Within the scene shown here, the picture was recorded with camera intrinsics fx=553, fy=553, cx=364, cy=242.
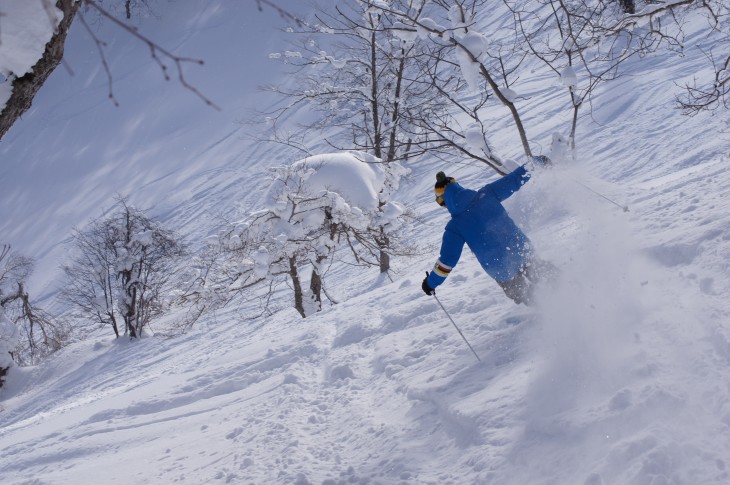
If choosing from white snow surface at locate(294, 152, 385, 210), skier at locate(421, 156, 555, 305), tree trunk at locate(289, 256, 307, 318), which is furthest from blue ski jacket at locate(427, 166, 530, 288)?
tree trunk at locate(289, 256, 307, 318)

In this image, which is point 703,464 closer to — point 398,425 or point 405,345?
point 398,425

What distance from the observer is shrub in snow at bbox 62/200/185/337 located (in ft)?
82.9

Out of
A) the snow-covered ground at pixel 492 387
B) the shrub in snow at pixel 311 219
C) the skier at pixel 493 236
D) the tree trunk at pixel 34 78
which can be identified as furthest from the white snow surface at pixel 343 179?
the tree trunk at pixel 34 78

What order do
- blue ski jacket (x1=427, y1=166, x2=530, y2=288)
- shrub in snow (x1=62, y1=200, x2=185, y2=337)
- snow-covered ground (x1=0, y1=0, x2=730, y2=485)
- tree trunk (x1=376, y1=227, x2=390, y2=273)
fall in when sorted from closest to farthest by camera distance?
1. snow-covered ground (x1=0, y1=0, x2=730, y2=485)
2. blue ski jacket (x1=427, y1=166, x2=530, y2=288)
3. tree trunk (x1=376, y1=227, x2=390, y2=273)
4. shrub in snow (x1=62, y1=200, x2=185, y2=337)

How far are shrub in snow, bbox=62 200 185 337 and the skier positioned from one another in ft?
70.4

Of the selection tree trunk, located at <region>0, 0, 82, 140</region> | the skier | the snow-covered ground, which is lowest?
the snow-covered ground

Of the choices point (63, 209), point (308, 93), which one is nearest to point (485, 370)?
point (308, 93)

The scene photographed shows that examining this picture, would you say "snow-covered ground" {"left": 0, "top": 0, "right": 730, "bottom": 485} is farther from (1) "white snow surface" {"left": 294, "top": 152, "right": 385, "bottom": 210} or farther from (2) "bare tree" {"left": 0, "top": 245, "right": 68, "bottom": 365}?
(2) "bare tree" {"left": 0, "top": 245, "right": 68, "bottom": 365}

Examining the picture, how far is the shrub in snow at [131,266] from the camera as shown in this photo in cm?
2527

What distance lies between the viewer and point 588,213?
6.23m

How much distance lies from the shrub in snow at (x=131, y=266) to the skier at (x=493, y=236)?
21.5 m

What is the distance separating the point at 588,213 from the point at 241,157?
35.6m

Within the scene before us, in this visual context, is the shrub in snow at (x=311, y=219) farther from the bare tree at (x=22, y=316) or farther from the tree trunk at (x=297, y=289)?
the bare tree at (x=22, y=316)

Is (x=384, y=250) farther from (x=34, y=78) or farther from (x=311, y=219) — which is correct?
(x=34, y=78)
